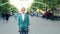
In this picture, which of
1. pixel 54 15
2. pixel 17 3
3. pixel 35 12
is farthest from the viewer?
pixel 54 15

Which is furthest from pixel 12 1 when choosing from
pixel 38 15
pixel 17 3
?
pixel 38 15

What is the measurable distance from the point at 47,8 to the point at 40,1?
23cm

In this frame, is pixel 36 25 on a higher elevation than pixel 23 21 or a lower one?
lower

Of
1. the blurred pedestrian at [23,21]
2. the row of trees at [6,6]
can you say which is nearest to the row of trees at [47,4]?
the row of trees at [6,6]

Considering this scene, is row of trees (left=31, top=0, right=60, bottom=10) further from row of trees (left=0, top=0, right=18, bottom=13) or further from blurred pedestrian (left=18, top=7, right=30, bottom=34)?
blurred pedestrian (left=18, top=7, right=30, bottom=34)

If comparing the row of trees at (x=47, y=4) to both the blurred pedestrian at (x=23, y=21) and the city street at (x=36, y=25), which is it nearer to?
the city street at (x=36, y=25)

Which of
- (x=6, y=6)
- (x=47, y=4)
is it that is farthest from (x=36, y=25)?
(x=6, y=6)

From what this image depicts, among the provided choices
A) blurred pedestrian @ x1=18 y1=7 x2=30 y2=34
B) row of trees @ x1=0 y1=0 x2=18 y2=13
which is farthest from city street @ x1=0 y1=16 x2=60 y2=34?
blurred pedestrian @ x1=18 y1=7 x2=30 y2=34

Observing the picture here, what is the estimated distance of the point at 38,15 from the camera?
527cm

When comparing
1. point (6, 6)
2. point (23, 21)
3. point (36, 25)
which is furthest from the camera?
point (36, 25)

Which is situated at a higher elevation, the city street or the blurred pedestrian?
the blurred pedestrian

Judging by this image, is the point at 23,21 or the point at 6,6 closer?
the point at 23,21

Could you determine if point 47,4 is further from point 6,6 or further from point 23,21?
point 23,21

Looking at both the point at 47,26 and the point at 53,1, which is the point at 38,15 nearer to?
the point at 47,26
